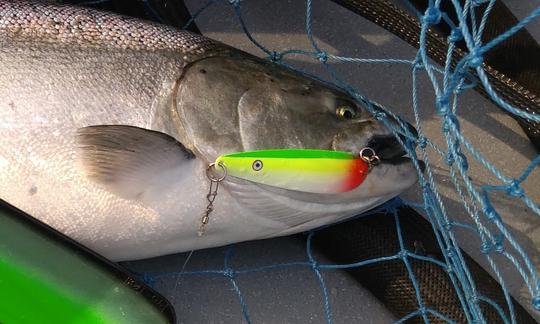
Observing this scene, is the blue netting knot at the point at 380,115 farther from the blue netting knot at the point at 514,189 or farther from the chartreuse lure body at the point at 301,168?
the blue netting knot at the point at 514,189

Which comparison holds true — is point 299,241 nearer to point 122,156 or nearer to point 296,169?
point 296,169

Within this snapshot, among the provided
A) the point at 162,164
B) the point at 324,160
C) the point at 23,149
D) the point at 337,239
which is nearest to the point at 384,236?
the point at 337,239

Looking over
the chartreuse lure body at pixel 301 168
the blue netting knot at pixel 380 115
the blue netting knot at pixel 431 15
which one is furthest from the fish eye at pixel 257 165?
the blue netting knot at pixel 431 15

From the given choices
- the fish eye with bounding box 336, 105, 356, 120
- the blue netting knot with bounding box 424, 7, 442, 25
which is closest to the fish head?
the fish eye with bounding box 336, 105, 356, 120

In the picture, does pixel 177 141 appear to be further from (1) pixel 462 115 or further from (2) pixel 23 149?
(1) pixel 462 115

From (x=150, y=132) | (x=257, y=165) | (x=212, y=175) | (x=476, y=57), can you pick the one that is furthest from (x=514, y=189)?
(x=150, y=132)

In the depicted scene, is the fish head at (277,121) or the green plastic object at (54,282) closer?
the green plastic object at (54,282)
